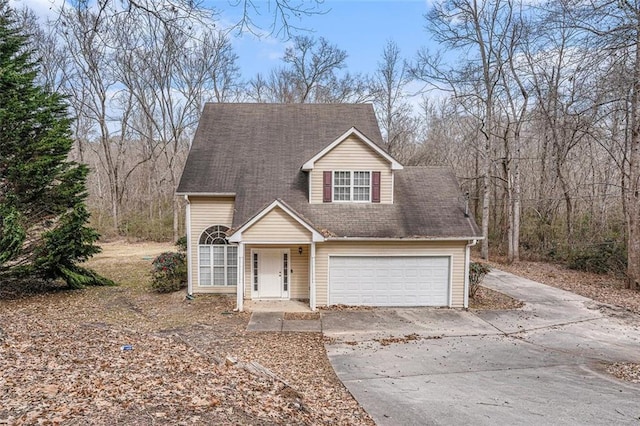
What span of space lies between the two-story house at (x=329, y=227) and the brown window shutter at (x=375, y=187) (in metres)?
0.04

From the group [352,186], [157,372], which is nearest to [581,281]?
[352,186]

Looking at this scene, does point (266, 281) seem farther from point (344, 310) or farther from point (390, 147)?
point (390, 147)

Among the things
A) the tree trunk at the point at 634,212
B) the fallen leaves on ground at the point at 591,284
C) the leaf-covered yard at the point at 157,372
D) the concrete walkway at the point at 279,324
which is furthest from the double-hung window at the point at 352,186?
the tree trunk at the point at 634,212

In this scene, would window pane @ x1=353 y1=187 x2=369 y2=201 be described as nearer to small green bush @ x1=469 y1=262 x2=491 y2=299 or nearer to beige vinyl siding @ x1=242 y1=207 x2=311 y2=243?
beige vinyl siding @ x1=242 y1=207 x2=311 y2=243

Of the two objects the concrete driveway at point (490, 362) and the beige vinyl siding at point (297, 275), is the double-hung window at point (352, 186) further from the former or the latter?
the concrete driveway at point (490, 362)

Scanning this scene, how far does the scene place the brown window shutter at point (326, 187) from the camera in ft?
47.1

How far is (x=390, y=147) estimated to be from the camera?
3500 centimetres

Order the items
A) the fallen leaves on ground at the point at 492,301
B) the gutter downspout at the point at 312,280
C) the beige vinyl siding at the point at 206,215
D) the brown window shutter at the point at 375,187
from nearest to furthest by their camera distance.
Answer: the gutter downspout at the point at 312,280 → the fallen leaves on ground at the point at 492,301 → the brown window shutter at the point at 375,187 → the beige vinyl siding at the point at 206,215

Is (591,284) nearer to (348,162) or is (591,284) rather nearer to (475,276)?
(475,276)

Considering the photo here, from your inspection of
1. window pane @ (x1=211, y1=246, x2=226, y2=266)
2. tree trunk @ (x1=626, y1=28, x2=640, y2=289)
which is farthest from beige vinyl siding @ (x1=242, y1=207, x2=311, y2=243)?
tree trunk @ (x1=626, y1=28, x2=640, y2=289)

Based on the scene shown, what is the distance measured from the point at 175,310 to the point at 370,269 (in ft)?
22.3

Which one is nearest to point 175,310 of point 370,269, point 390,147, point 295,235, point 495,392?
point 295,235

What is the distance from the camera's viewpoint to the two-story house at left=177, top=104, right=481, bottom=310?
13.3 meters

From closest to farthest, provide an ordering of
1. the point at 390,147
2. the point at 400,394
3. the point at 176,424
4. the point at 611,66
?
the point at 176,424 < the point at 400,394 < the point at 611,66 < the point at 390,147
